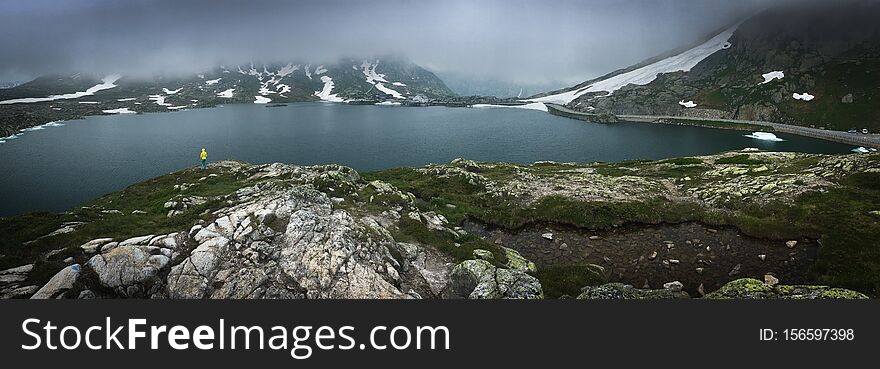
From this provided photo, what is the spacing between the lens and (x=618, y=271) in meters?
23.8

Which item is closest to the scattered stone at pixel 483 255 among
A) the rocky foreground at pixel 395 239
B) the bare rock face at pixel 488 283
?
the rocky foreground at pixel 395 239

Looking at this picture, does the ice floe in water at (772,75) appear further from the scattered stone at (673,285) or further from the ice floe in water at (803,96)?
the scattered stone at (673,285)

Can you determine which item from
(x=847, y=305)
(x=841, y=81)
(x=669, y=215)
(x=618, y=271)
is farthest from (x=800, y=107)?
(x=847, y=305)

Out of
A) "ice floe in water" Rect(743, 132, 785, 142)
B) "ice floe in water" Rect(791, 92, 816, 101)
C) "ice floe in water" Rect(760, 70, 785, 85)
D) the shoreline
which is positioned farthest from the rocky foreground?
"ice floe in water" Rect(760, 70, 785, 85)

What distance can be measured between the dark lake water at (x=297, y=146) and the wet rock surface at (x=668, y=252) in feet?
192

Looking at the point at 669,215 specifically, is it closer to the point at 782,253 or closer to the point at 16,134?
the point at 782,253

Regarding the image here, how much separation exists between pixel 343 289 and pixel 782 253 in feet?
90.3

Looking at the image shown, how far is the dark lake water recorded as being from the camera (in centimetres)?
6931

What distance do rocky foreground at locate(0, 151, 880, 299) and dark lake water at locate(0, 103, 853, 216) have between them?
4154cm

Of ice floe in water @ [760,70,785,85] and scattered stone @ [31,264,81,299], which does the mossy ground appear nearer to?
scattered stone @ [31,264,81,299]

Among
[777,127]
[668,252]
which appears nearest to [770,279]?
[668,252]

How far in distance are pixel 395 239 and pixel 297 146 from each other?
3673 inches

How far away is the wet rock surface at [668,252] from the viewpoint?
22.7 m

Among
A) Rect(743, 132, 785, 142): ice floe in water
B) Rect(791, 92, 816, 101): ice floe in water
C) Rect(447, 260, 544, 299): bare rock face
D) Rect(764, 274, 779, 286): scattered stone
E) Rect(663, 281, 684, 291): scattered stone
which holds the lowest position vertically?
Rect(663, 281, 684, 291): scattered stone
